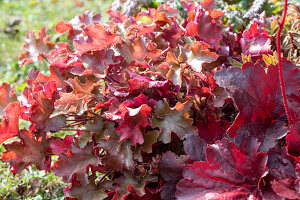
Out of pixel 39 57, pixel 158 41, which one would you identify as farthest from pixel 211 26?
pixel 39 57

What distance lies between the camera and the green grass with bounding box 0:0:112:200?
2107 millimetres

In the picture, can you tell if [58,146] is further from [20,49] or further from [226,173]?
[20,49]

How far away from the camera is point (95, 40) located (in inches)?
57.5

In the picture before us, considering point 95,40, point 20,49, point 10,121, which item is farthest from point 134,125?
point 20,49

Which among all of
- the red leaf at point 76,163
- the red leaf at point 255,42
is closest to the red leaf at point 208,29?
the red leaf at point 255,42

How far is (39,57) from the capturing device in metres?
1.99

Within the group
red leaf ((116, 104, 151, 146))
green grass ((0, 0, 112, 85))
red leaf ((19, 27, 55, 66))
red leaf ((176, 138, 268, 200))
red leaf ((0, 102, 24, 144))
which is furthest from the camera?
green grass ((0, 0, 112, 85))

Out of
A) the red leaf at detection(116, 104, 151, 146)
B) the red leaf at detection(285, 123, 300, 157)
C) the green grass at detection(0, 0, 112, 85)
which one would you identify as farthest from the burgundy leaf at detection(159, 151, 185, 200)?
the green grass at detection(0, 0, 112, 85)

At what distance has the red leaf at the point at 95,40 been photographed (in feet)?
4.73

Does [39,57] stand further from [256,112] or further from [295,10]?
[295,10]

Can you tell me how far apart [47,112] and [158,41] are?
0.65 m

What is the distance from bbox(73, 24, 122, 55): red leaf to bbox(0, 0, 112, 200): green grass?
1.01 metres

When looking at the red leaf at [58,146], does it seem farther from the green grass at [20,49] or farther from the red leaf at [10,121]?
the green grass at [20,49]

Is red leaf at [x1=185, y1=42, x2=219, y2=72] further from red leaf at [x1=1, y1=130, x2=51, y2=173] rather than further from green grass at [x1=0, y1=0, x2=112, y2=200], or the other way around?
green grass at [x1=0, y1=0, x2=112, y2=200]
